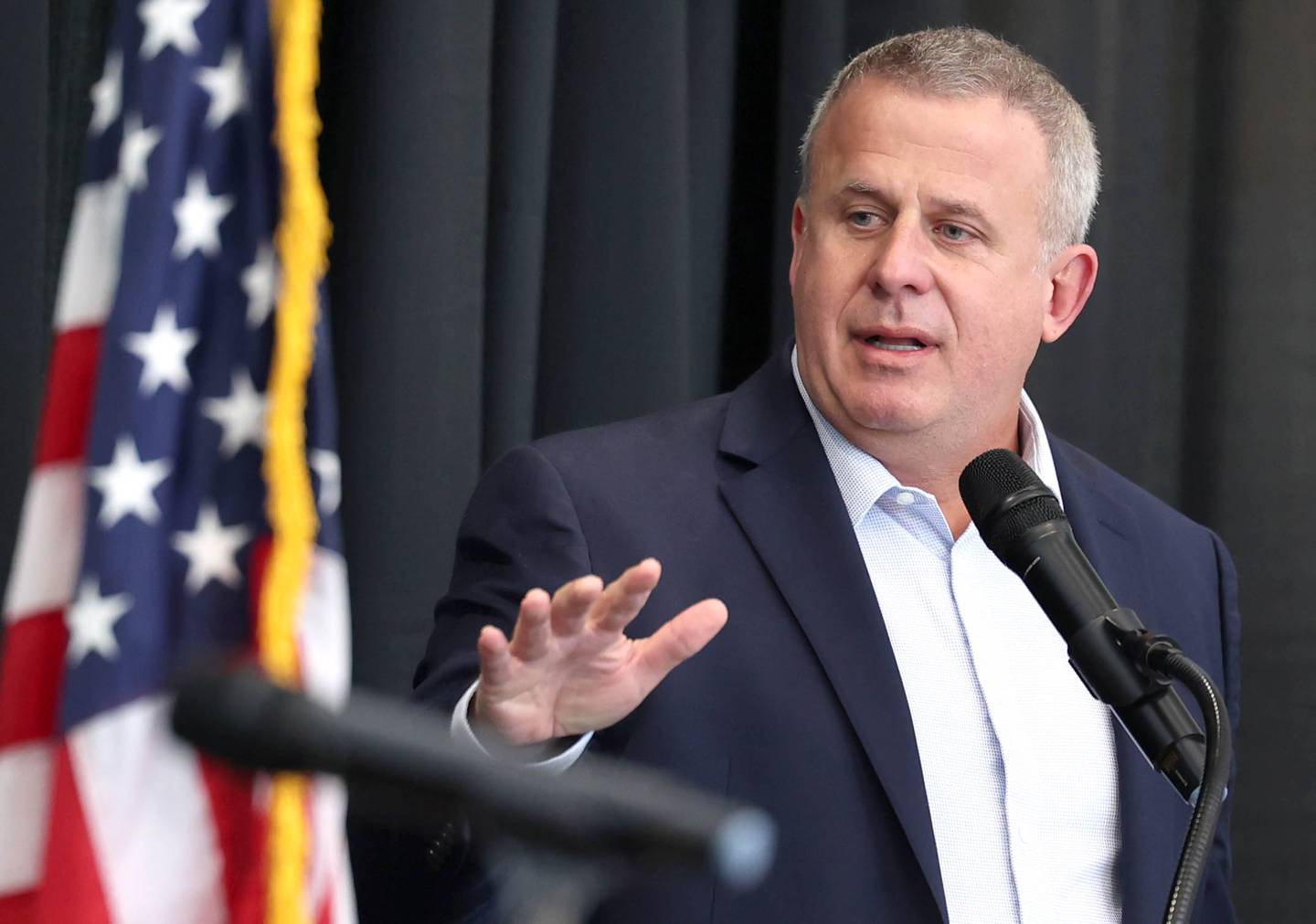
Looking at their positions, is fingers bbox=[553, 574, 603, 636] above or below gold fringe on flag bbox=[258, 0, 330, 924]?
below

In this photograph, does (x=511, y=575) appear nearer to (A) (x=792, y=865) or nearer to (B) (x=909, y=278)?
(A) (x=792, y=865)

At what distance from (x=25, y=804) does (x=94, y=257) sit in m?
0.43

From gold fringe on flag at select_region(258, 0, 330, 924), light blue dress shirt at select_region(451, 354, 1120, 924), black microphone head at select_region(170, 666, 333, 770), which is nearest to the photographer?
black microphone head at select_region(170, 666, 333, 770)

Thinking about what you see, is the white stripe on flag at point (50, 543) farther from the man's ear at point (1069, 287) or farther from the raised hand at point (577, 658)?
the man's ear at point (1069, 287)

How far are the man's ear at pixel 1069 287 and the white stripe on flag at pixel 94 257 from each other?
4.66ft

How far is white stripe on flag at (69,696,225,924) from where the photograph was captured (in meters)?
1.23

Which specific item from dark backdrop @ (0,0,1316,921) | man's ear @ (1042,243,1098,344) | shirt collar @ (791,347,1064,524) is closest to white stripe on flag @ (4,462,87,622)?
dark backdrop @ (0,0,1316,921)

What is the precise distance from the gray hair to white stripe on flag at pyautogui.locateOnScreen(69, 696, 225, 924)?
1.34m

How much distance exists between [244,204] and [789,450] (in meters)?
0.95

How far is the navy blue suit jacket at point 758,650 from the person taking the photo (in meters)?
1.83

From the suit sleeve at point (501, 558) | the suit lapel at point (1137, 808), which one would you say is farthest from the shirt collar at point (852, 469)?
the suit sleeve at point (501, 558)

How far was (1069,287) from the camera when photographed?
7.92ft

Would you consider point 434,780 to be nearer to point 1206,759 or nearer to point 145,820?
point 145,820

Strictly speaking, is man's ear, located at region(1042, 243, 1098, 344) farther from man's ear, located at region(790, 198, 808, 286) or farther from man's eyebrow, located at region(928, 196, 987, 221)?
man's ear, located at region(790, 198, 808, 286)
